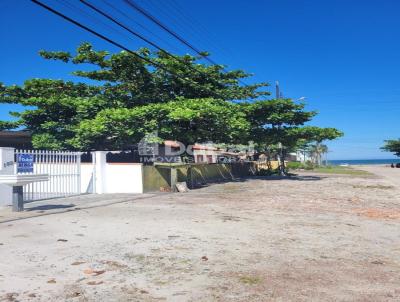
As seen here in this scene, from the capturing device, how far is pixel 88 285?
579cm

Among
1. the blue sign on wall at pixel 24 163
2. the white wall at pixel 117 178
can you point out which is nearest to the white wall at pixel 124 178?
the white wall at pixel 117 178

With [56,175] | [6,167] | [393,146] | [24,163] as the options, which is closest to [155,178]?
[56,175]

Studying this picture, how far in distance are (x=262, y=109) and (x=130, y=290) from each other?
26.0 meters

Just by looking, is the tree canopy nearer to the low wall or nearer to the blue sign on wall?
the low wall

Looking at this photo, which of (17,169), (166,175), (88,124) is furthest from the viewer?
(88,124)

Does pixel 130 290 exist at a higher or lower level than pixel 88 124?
lower

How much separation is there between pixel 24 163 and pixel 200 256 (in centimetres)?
814

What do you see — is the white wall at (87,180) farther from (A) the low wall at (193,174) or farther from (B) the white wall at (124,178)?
(A) the low wall at (193,174)

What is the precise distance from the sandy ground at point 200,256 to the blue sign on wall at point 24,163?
6.57 ft

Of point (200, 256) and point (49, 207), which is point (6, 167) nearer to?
point (49, 207)

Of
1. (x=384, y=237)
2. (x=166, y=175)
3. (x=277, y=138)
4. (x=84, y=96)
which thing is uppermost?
(x=84, y=96)

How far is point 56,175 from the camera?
17688mm

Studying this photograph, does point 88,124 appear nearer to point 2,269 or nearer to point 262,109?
point 262,109

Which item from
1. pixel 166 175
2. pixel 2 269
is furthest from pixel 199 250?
pixel 166 175
